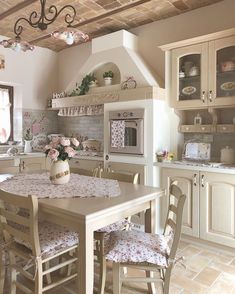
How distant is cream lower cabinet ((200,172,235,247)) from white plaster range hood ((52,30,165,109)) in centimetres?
114

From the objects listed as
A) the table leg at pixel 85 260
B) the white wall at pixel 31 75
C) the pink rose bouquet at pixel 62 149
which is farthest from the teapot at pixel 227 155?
the white wall at pixel 31 75

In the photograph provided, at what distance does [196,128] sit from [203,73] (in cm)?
62

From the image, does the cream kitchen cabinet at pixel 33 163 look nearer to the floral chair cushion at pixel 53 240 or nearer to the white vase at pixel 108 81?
the white vase at pixel 108 81

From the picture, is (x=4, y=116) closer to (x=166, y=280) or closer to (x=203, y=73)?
(x=203, y=73)

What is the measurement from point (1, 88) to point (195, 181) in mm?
3354

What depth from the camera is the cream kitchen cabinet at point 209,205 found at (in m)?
2.58

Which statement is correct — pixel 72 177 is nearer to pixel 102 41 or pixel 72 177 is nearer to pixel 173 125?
pixel 173 125

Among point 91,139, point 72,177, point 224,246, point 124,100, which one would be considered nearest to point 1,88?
point 91,139

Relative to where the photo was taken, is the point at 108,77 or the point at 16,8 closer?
the point at 16,8

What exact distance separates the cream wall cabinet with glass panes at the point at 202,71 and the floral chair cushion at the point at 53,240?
1.96 meters

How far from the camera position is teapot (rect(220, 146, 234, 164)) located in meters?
2.86

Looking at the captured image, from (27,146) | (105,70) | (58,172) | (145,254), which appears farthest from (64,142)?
(27,146)

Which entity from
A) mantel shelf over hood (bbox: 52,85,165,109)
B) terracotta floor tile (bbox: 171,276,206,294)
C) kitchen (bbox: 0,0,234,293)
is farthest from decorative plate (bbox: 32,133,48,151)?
terracotta floor tile (bbox: 171,276,206,294)

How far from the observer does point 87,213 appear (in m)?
1.39
